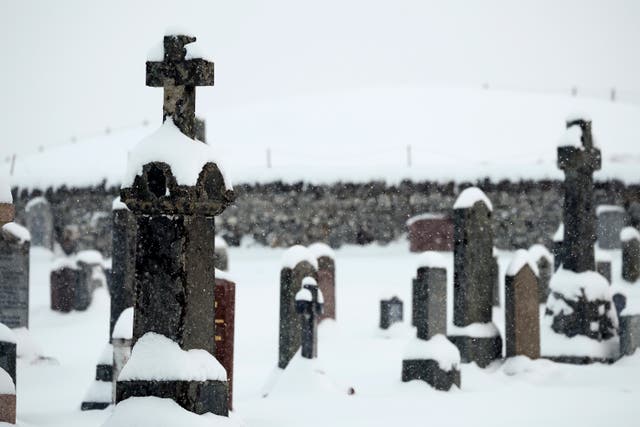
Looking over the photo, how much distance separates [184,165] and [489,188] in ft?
59.1

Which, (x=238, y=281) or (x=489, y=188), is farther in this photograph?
(x=489, y=188)

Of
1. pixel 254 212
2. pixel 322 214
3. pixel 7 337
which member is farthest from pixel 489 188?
pixel 7 337

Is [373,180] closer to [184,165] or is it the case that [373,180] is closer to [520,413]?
[520,413]

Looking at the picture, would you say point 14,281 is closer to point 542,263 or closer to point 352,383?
point 352,383

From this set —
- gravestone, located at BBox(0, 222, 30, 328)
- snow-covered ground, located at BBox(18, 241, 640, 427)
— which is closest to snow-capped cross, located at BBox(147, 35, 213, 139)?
snow-covered ground, located at BBox(18, 241, 640, 427)

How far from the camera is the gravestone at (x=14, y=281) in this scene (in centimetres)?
1277

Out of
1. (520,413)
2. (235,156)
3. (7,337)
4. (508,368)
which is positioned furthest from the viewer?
(235,156)

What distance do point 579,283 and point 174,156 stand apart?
27.1 ft

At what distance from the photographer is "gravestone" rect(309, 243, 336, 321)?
1578cm

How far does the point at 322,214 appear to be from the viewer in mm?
23844

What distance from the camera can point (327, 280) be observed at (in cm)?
1594

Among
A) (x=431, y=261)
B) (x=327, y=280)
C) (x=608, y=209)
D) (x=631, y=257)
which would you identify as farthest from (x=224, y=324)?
(x=608, y=209)

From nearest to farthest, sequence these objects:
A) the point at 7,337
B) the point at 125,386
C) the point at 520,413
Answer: the point at 125,386 < the point at 7,337 < the point at 520,413

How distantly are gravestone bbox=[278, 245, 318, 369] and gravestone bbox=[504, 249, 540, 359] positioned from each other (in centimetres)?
250
